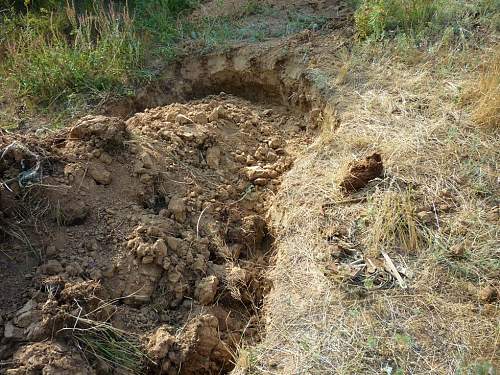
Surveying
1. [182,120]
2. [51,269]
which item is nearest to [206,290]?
[51,269]

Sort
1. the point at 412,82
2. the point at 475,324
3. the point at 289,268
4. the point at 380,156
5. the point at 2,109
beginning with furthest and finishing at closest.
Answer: the point at 2,109, the point at 412,82, the point at 380,156, the point at 289,268, the point at 475,324

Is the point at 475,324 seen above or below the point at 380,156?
below

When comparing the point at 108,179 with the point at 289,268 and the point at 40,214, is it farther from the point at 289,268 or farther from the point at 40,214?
the point at 289,268

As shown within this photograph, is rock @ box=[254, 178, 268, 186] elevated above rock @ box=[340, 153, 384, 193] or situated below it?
Result: below

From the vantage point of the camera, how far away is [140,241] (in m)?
2.75

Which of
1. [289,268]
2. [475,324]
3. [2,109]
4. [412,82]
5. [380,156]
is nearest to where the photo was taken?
[475,324]

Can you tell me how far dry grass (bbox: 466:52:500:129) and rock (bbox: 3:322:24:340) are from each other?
9.17 feet

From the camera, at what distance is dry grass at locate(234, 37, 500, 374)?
7.59 feet

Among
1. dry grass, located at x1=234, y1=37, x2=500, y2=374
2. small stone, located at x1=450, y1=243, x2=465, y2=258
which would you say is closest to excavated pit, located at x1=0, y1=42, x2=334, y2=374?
dry grass, located at x1=234, y1=37, x2=500, y2=374

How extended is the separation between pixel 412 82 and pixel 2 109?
3062mm

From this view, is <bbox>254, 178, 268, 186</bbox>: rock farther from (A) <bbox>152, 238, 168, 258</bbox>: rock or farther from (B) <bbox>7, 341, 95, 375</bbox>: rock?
(B) <bbox>7, 341, 95, 375</bbox>: rock

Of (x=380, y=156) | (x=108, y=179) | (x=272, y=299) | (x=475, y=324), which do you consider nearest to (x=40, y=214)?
(x=108, y=179)

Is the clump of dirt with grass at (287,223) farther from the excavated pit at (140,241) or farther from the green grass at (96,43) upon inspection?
the green grass at (96,43)

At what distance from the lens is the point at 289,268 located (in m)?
2.81
